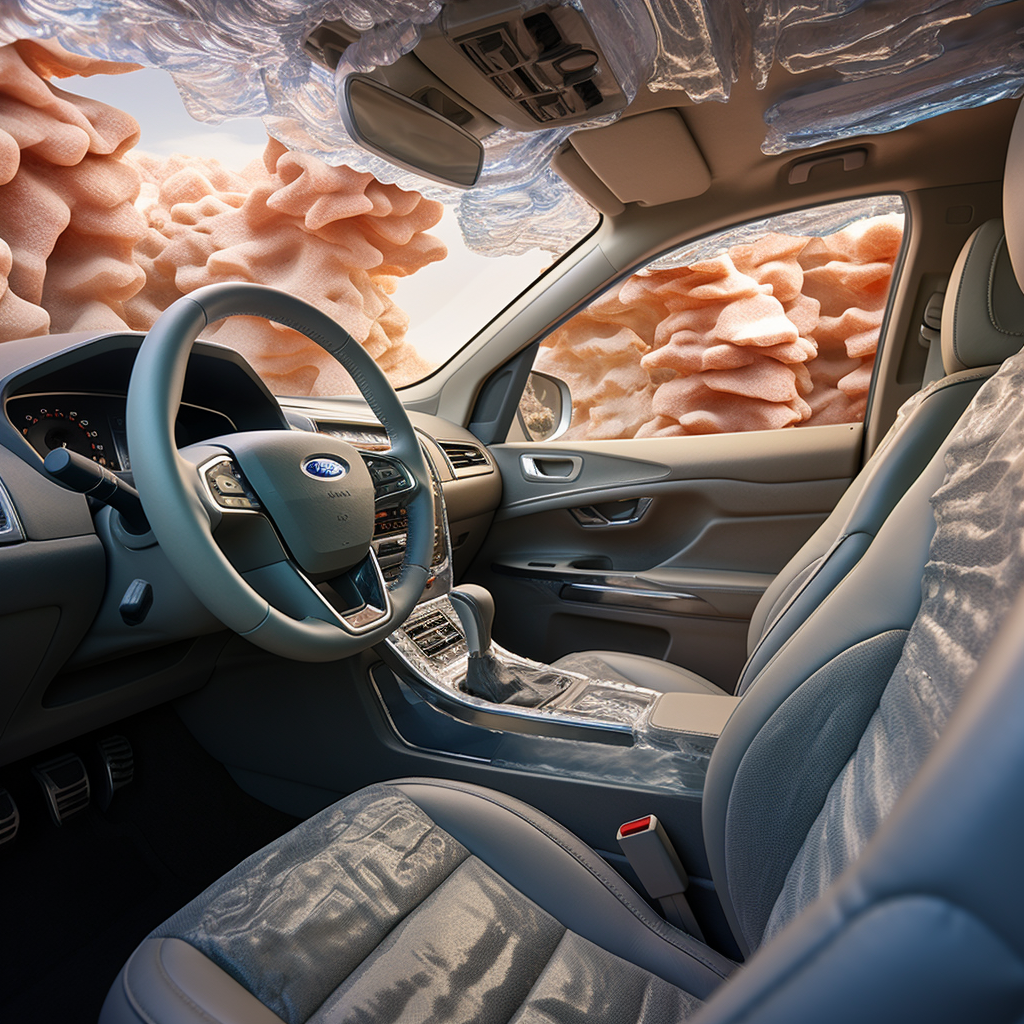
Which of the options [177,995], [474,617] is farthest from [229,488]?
[474,617]

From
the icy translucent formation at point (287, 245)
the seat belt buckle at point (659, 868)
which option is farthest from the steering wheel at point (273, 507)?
the icy translucent formation at point (287, 245)

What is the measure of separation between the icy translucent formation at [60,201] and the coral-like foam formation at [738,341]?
197cm

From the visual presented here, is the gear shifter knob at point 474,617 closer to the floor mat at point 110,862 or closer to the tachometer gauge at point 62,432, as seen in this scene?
the floor mat at point 110,862

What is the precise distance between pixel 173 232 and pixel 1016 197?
3986mm

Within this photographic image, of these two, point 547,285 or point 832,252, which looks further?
point 832,252

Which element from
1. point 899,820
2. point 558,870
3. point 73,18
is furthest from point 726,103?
point 899,820

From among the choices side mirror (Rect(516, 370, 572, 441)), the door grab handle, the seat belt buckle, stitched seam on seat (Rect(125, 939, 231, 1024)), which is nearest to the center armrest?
the seat belt buckle

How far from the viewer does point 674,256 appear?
7.08ft

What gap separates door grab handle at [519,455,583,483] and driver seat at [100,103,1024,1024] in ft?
4.70

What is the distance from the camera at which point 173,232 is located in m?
3.75

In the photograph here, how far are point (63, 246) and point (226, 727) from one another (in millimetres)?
2490

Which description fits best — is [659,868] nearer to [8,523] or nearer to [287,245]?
[8,523]

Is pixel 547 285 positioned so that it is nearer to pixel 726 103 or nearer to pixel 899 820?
pixel 726 103

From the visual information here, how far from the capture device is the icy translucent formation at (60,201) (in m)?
2.63
